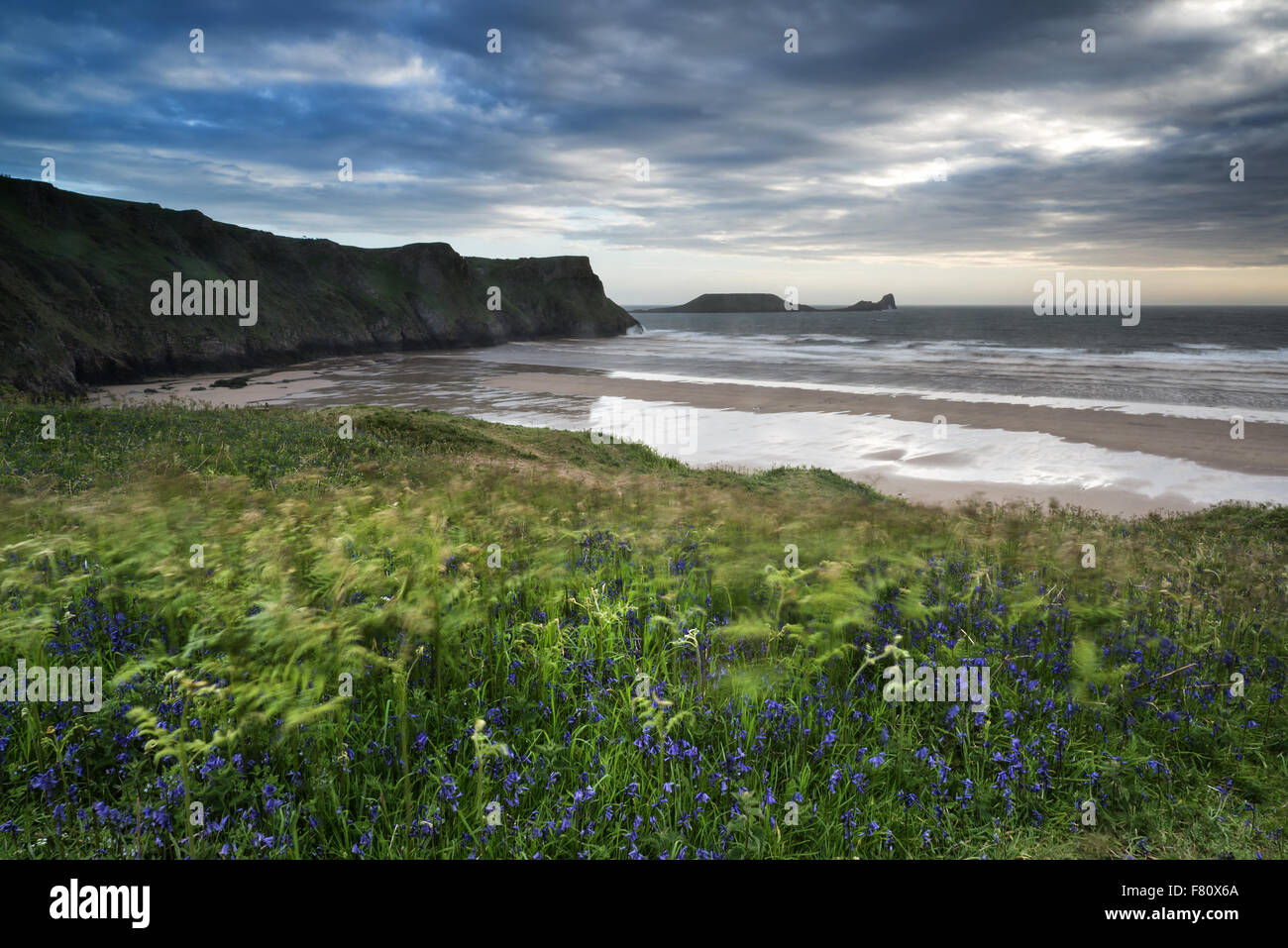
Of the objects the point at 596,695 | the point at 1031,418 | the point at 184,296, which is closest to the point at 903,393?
the point at 1031,418

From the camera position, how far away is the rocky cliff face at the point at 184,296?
147 ft

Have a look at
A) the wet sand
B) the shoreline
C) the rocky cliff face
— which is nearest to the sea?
the shoreline

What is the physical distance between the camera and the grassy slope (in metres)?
2.88

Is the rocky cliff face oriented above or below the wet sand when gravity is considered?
above

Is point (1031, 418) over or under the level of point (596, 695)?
over

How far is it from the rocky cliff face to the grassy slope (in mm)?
42181

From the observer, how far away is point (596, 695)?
363cm

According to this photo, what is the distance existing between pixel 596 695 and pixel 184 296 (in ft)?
252

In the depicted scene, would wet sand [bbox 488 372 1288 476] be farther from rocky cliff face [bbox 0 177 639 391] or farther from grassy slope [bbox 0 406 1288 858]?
grassy slope [bbox 0 406 1288 858]

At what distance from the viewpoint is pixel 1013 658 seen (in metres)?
4.29

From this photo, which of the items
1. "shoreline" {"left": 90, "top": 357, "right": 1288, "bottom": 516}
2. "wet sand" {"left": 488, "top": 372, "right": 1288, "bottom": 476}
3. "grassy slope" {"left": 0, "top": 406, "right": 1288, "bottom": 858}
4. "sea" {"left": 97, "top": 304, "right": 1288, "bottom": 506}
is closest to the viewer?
"grassy slope" {"left": 0, "top": 406, "right": 1288, "bottom": 858}

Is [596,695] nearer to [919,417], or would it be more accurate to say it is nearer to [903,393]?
[919,417]
